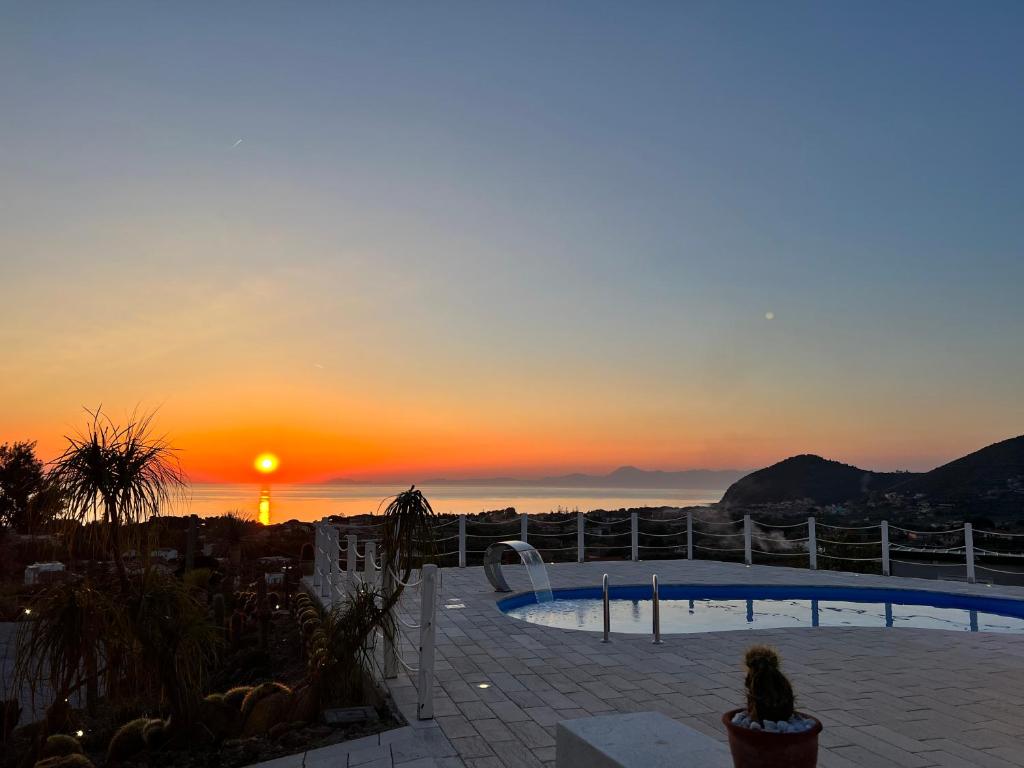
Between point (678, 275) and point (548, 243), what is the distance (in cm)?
297

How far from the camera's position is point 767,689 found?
126 inches

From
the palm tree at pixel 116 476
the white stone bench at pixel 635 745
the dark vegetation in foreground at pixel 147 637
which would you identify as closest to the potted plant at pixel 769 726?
the white stone bench at pixel 635 745

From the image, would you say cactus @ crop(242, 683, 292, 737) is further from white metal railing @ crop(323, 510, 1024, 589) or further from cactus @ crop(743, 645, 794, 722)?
white metal railing @ crop(323, 510, 1024, 589)

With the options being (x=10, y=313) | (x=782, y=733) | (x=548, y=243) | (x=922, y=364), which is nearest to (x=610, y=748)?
(x=782, y=733)

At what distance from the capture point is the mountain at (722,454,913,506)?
146 feet

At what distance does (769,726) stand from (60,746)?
5327 mm

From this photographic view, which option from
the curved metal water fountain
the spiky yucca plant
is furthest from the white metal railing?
the spiky yucca plant

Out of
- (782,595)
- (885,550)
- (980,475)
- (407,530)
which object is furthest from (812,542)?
(980,475)

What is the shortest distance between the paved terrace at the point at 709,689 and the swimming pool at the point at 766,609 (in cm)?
189

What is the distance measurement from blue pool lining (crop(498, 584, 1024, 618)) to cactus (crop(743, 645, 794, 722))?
8342 millimetres

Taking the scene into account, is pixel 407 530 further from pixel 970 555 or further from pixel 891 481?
pixel 891 481

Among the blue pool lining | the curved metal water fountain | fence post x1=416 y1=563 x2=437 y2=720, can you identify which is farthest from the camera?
the curved metal water fountain

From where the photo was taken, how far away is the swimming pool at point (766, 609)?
10.9m

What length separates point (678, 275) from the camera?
52.3 ft
